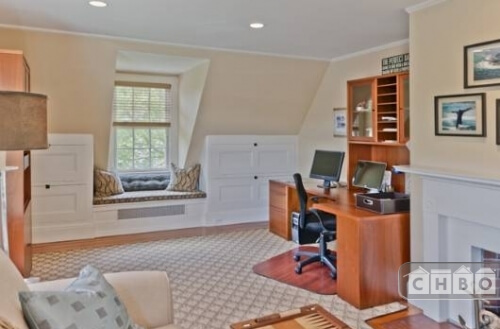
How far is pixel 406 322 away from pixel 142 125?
465cm

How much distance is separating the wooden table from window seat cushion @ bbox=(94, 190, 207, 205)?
3.86 metres

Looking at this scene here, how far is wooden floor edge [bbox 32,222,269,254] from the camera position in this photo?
488cm

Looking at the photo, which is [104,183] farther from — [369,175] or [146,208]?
[369,175]

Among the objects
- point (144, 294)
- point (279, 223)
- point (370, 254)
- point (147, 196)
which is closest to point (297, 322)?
point (144, 294)

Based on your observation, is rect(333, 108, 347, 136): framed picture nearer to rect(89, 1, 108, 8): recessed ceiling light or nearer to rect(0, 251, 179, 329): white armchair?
rect(89, 1, 108, 8): recessed ceiling light

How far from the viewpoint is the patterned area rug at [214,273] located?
316 cm

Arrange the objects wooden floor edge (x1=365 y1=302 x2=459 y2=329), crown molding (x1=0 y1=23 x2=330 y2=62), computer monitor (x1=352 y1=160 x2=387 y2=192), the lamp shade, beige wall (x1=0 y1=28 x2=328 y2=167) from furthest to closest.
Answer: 1. beige wall (x1=0 y1=28 x2=328 y2=167)
2. computer monitor (x1=352 y1=160 x2=387 y2=192)
3. crown molding (x1=0 y1=23 x2=330 y2=62)
4. wooden floor edge (x1=365 y1=302 x2=459 y2=329)
5. the lamp shade

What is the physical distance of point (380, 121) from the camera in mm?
4305

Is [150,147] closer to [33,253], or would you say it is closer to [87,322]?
[33,253]

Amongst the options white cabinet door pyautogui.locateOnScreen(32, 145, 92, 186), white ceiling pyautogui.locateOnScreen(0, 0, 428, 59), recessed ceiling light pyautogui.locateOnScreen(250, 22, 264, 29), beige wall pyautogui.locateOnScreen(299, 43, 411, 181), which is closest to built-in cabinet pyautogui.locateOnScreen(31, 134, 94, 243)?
white cabinet door pyautogui.locateOnScreen(32, 145, 92, 186)

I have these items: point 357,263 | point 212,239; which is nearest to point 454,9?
point 357,263

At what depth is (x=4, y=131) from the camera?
191cm

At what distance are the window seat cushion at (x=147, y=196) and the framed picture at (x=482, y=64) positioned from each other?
401 cm

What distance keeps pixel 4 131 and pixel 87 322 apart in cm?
98
